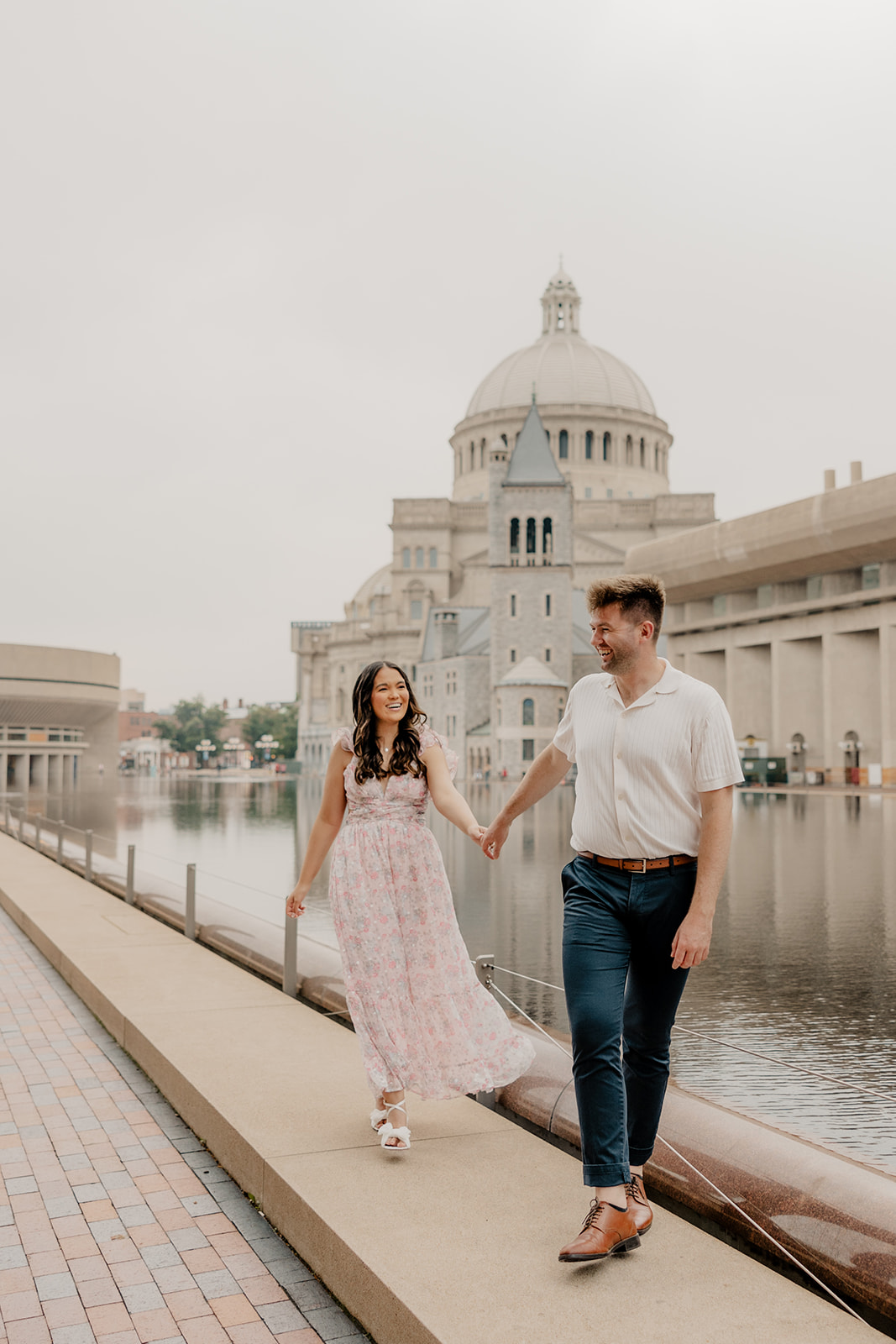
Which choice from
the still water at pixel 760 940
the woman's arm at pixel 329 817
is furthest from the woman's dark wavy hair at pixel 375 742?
the still water at pixel 760 940

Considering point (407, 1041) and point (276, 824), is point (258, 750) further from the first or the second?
point (407, 1041)

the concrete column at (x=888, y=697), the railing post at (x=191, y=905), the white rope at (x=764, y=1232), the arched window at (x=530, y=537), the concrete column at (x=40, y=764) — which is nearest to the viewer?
the white rope at (x=764, y=1232)

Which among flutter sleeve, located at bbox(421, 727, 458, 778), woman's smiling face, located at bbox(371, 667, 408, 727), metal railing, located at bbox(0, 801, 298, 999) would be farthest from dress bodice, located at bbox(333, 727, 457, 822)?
metal railing, located at bbox(0, 801, 298, 999)

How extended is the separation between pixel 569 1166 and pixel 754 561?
214 feet

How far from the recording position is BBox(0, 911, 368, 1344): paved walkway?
3814 mm

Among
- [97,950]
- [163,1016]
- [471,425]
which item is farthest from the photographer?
[471,425]

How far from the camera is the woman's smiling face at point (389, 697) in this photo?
16.9 feet

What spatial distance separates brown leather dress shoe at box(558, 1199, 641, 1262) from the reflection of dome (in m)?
109

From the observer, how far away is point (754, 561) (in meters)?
67.3

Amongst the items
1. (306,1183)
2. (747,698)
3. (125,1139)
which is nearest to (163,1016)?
(125,1139)

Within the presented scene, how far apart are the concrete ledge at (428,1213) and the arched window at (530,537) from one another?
78.6 metres

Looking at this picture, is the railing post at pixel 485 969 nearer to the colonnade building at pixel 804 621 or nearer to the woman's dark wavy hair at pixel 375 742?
the woman's dark wavy hair at pixel 375 742

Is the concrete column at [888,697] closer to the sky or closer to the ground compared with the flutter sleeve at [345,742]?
closer to the sky

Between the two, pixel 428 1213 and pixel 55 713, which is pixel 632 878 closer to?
pixel 428 1213
